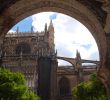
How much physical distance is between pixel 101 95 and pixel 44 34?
3184 cm

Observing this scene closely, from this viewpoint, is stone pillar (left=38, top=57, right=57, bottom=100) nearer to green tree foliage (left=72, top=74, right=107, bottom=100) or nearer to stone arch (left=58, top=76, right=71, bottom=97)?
stone arch (left=58, top=76, right=71, bottom=97)

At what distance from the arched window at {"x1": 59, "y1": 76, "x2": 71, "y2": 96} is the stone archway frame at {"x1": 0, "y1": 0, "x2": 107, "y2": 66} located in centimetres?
5460

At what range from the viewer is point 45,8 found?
859 centimetres

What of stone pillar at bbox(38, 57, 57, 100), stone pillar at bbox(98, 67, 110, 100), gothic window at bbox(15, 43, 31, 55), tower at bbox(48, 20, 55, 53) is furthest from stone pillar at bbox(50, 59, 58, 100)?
stone pillar at bbox(98, 67, 110, 100)

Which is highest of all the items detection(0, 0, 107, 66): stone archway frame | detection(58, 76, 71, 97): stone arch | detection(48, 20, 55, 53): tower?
detection(48, 20, 55, 53): tower

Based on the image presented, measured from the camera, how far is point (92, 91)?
36.1m

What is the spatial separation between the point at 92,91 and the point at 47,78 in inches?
850

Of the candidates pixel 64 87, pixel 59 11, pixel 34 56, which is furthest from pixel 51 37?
pixel 59 11

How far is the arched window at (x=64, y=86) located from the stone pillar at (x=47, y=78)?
6021mm

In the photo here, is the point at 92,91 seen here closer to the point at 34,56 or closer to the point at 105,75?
the point at 34,56

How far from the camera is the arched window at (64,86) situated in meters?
62.8

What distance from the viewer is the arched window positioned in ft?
206

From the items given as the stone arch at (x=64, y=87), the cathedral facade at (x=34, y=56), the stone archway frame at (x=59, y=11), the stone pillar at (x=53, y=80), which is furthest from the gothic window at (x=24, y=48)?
the stone archway frame at (x=59, y=11)

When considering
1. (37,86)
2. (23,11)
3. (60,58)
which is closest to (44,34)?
(60,58)
